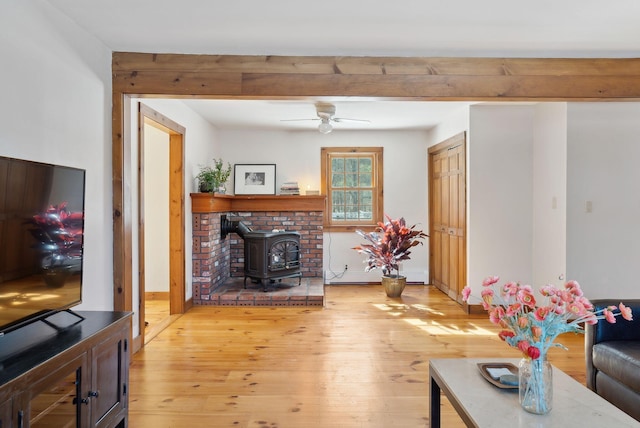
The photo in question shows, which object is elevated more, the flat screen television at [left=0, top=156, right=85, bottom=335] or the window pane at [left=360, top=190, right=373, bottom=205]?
the window pane at [left=360, top=190, right=373, bottom=205]

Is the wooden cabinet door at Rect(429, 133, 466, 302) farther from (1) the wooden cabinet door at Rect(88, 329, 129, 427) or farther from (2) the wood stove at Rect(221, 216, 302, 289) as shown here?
(1) the wooden cabinet door at Rect(88, 329, 129, 427)

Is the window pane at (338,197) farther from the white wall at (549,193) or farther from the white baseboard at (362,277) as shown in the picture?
the white wall at (549,193)

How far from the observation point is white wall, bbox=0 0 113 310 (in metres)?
2.02

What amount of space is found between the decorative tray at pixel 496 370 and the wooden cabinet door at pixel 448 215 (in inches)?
120

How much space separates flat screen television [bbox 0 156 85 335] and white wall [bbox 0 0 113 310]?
1.02 ft

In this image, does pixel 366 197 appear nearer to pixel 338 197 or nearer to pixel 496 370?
pixel 338 197

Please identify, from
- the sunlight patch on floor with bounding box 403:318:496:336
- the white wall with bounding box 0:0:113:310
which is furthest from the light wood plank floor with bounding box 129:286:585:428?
the white wall with bounding box 0:0:113:310

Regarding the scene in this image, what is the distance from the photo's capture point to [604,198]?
394 cm

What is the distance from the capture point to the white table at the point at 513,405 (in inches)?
59.5

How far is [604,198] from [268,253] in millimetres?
3632

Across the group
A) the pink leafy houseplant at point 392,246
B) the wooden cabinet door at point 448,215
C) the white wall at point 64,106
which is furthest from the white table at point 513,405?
the pink leafy houseplant at point 392,246

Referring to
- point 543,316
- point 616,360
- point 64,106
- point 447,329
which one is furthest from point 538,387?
point 64,106

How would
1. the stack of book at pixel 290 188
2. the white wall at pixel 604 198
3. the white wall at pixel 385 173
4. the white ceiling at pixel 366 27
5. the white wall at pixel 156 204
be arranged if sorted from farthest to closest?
the white wall at pixel 385 173
the stack of book at pixel 290 188
the white wall at pixel 156 204
the white wall at pixel 604 198
the white ceiling at pixel 366 27

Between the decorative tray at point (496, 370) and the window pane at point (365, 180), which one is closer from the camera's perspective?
the decorative tray at point (496, 370)
